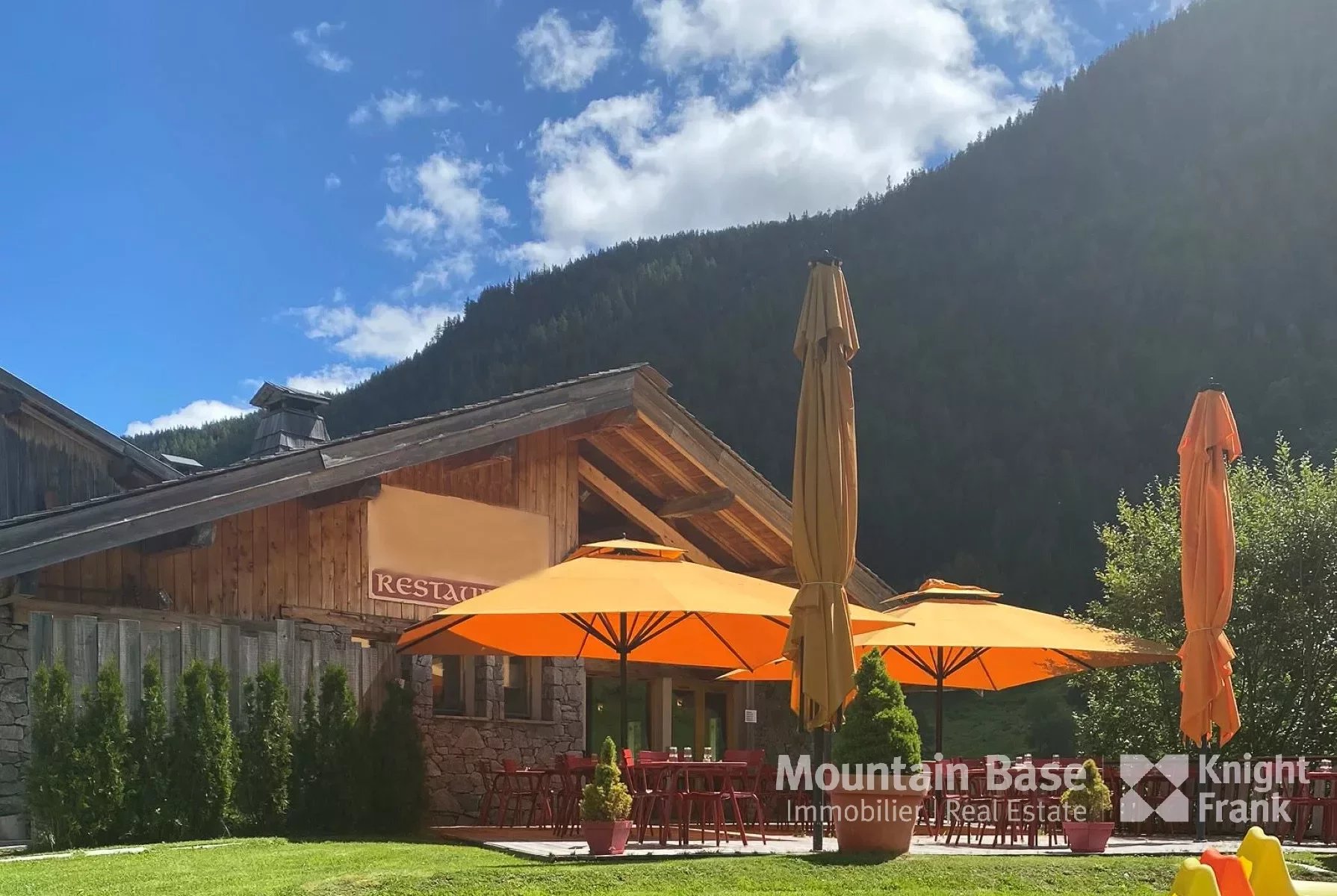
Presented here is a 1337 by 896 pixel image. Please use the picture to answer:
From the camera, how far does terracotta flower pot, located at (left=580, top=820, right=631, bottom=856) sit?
888 cm

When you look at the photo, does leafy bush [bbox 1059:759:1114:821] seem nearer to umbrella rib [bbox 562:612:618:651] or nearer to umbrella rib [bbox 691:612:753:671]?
umbrella rib [bbox 691:612:753:671]

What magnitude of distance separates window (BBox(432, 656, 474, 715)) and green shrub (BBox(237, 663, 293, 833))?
2.46 meters

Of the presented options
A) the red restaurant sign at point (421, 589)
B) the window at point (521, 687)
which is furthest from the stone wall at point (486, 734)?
the red restaurant sign at point (421, 589)

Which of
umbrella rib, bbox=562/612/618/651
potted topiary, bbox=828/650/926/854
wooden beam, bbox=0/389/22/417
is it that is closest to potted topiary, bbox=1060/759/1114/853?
potted topiary, bbox=828/650/926/854

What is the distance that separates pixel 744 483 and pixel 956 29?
896 inches

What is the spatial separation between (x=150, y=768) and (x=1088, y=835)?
694 cm

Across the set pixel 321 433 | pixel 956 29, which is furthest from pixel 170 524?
pixel 956 29

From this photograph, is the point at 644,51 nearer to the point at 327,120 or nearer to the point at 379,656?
the point at 327,120

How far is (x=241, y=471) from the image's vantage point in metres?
11.7

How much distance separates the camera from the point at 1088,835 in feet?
30.4

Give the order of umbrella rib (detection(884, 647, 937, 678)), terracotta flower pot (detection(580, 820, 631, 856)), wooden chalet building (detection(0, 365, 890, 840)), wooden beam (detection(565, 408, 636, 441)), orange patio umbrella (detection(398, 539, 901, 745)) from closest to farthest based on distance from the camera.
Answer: terracotta flower pot (detection(580, 820, 631, 856))
orange patio umbrella (detection(398, 539, 901, 745))
wooden chalet building (detection(0, 365, 890, 840))
umbrella rib (detection(884, 647, 937, 678))
wooden beam (detection(565, 408, 636, 441))

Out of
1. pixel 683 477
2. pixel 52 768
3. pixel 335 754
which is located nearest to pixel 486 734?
pixel 335 754

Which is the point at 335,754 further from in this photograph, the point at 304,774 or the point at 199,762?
the point at 199,762

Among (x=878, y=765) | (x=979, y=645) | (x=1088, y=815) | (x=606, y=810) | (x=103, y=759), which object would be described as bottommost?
(x=1088, y=815)
